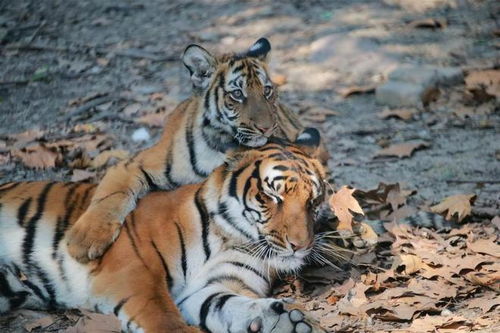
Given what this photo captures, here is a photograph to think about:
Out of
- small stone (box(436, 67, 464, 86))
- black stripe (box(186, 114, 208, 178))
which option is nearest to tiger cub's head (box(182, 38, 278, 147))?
black stripe (box(186, 114, 208, 178))

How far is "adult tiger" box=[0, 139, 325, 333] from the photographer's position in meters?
3.62

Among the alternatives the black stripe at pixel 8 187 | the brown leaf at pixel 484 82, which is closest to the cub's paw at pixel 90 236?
the black stripe at pixel 8 187

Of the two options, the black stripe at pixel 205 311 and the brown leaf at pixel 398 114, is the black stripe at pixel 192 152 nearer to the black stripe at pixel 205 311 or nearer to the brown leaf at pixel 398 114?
the black stripe at pixel 205 311

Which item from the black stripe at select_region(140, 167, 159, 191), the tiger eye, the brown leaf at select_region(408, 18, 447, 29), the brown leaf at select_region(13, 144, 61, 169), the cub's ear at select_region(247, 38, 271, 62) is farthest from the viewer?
the brown leaf at select_region(408, 18, 447, 29)

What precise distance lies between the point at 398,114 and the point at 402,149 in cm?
72

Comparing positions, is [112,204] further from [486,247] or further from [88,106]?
[88,106]

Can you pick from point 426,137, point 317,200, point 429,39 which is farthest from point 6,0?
point 317,200

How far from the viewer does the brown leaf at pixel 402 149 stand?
5.77 metres

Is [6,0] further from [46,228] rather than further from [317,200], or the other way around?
[317,200]

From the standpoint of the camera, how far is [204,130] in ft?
15.1

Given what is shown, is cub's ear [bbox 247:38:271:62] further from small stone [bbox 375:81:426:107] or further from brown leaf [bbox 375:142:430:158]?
small stone [bbox 375:81:426:107]

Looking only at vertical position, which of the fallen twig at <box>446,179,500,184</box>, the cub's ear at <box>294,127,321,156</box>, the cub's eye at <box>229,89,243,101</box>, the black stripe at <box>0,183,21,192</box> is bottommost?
the fallen twig at <box>446,179,500,184</box>

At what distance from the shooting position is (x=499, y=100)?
6598 mm

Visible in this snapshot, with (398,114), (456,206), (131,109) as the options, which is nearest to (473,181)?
(456,206)
